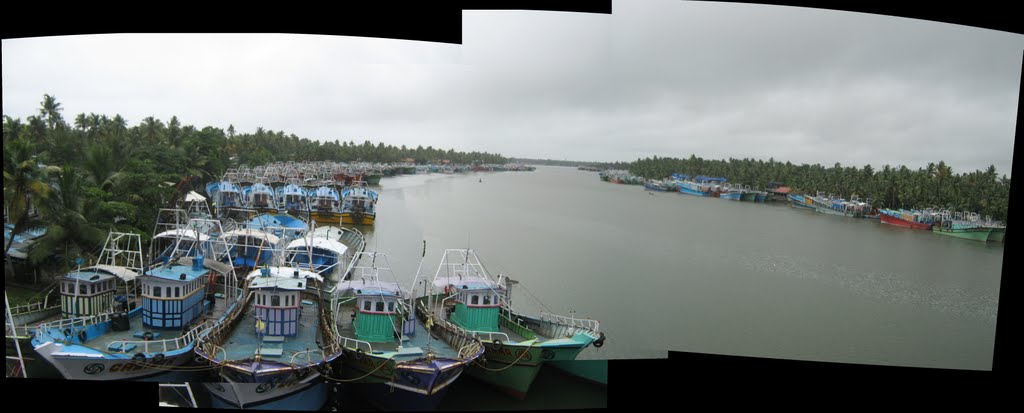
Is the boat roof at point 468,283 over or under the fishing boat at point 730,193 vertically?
under

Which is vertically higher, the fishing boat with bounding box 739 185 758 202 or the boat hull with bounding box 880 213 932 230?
the fishing boat with bounding box 739 185 758 202

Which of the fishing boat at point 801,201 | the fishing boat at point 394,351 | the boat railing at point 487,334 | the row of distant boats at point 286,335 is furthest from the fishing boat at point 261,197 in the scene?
the fishing boat at point 801,201

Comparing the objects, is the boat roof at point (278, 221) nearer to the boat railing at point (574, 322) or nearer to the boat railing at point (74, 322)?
the boat railing at point (74, 322)

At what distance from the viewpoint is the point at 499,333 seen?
6.17m

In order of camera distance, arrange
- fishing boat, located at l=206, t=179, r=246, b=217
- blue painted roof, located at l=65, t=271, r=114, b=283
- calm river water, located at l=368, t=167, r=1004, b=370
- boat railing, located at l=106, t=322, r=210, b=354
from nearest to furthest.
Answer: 1. boat railing, located at l=106, t=322, r=210, b=354
2. blue painted roof, located at l=65, t=271, r=114, b=283
3. calm river water, located at l=368, t=167, r=1004, b=370
4. fishing boat, located at l=206, t=179, r=246, b=217

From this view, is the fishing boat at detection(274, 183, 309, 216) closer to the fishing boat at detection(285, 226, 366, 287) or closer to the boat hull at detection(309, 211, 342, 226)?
the boat hull at detection(309, 211, 342, 226)

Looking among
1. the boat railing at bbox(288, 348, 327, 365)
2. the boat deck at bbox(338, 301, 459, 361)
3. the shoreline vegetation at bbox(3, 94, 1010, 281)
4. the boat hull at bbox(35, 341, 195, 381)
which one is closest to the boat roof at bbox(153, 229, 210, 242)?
the shoreline vegetation at bbox(3, 94, 1010, 281)

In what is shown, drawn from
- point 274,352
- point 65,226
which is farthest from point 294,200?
point 274,352

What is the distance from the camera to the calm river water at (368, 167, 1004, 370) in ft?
24.0

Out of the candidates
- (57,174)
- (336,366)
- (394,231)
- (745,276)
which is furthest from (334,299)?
(745,276)

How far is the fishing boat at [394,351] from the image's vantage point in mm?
5422

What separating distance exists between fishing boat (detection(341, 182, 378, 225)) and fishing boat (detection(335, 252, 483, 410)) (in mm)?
5087

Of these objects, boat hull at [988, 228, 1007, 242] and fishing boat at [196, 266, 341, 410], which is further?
boat hull at [988, 228, 1007, 242]

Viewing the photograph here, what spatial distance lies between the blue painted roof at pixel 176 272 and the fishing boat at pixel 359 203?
16.6 ft
